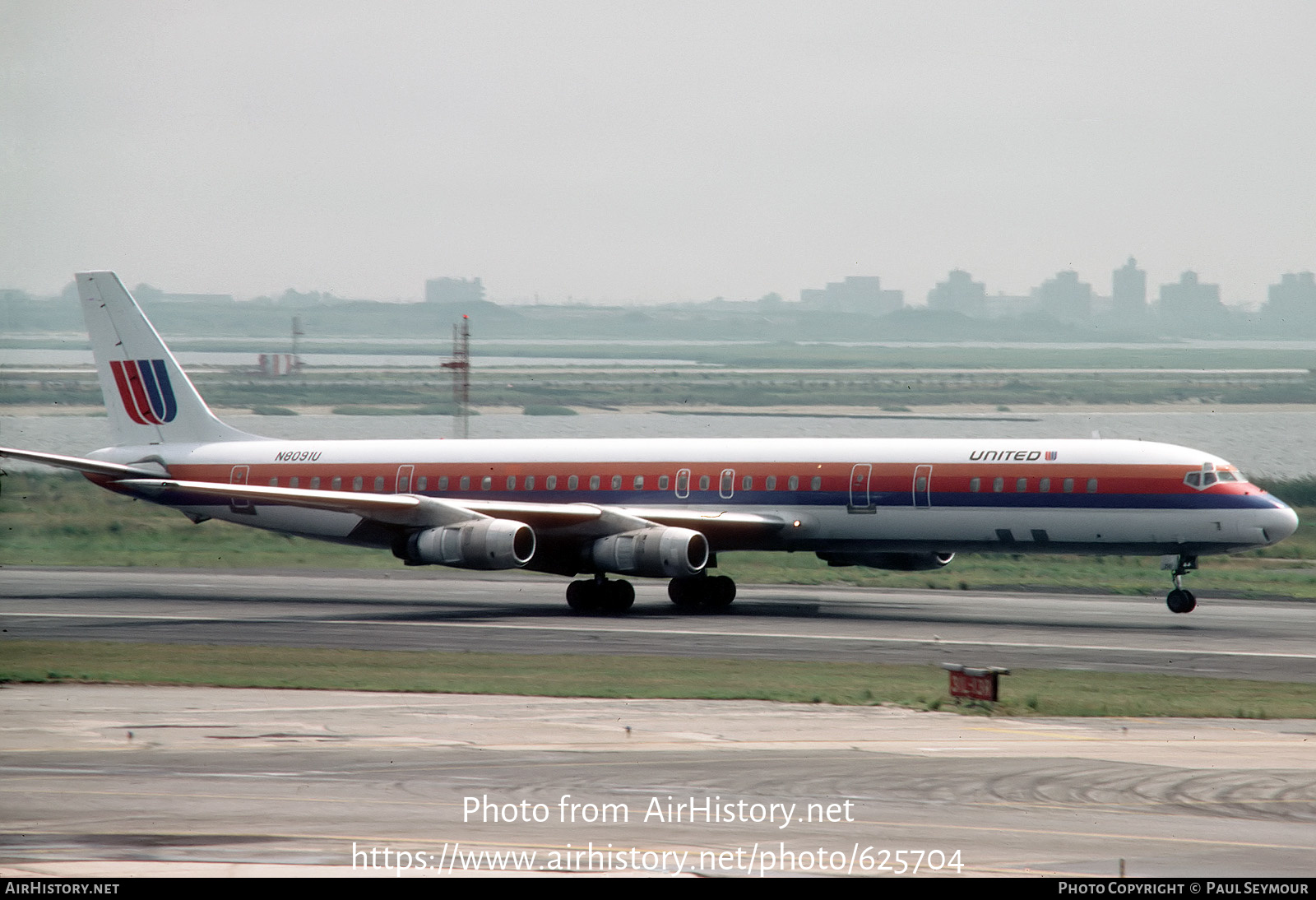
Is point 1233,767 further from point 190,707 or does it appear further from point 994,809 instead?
point 190,707

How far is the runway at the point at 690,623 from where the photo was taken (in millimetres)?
33438

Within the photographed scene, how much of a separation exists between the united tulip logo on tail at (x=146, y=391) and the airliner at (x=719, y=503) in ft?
10.8

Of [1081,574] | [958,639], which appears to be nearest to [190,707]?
[958,639]

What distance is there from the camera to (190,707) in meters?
23.9

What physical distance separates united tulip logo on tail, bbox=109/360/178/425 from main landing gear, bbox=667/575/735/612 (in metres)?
17.8

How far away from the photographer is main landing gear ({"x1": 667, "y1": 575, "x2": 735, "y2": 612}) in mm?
43969

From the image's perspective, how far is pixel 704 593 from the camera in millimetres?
44031

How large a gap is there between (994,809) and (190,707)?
12295mm

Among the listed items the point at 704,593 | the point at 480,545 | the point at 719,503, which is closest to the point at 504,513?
the point at 480,545

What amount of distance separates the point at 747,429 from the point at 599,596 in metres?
132

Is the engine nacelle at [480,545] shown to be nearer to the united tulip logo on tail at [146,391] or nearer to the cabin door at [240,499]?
the cabin door at [240,499]

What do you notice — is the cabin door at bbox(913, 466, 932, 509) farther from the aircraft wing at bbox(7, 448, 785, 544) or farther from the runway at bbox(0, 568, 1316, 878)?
the runway at bbox(0, 568, 1316, 878)

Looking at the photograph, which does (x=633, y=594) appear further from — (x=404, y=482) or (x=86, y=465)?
(x=86, y=465)

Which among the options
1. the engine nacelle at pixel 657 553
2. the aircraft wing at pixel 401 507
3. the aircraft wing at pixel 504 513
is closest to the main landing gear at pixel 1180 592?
the aircraft wing at pixel 504 513
